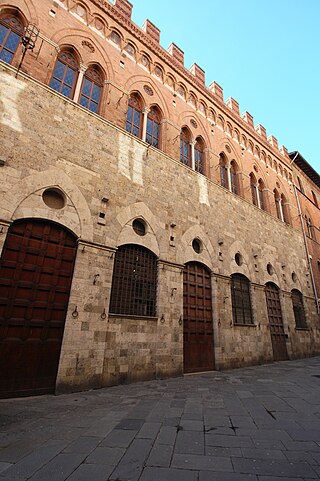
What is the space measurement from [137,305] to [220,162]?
31.0 feet

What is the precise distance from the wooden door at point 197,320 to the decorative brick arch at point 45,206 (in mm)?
4275

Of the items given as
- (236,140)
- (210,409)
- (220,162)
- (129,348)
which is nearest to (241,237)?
(220,162)

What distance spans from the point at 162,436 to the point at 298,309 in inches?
555

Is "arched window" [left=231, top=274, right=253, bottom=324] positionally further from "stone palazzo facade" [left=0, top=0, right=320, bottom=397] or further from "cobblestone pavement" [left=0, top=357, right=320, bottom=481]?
"cobblestone pavement" [left=0, top=357, right=320, bottom=481]

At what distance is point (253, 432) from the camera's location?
3658 mm

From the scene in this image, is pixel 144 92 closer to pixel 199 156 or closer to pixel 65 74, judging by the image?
pixel 65 74

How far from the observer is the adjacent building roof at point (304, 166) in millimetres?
20281

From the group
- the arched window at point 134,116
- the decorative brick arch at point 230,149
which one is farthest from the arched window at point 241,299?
the arched window at point 134,116

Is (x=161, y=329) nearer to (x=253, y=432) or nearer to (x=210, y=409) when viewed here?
(x=210, y=409)

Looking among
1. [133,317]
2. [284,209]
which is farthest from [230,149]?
[133,317]

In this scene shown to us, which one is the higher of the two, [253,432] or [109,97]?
[109,97]

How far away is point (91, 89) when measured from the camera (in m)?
9.06

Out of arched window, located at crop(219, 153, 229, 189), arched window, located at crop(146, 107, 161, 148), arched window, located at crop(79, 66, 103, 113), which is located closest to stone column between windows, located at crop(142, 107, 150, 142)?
arched window, located at crop(146, 107, 161, 148)

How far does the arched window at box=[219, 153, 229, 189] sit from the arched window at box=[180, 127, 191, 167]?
2.38m
